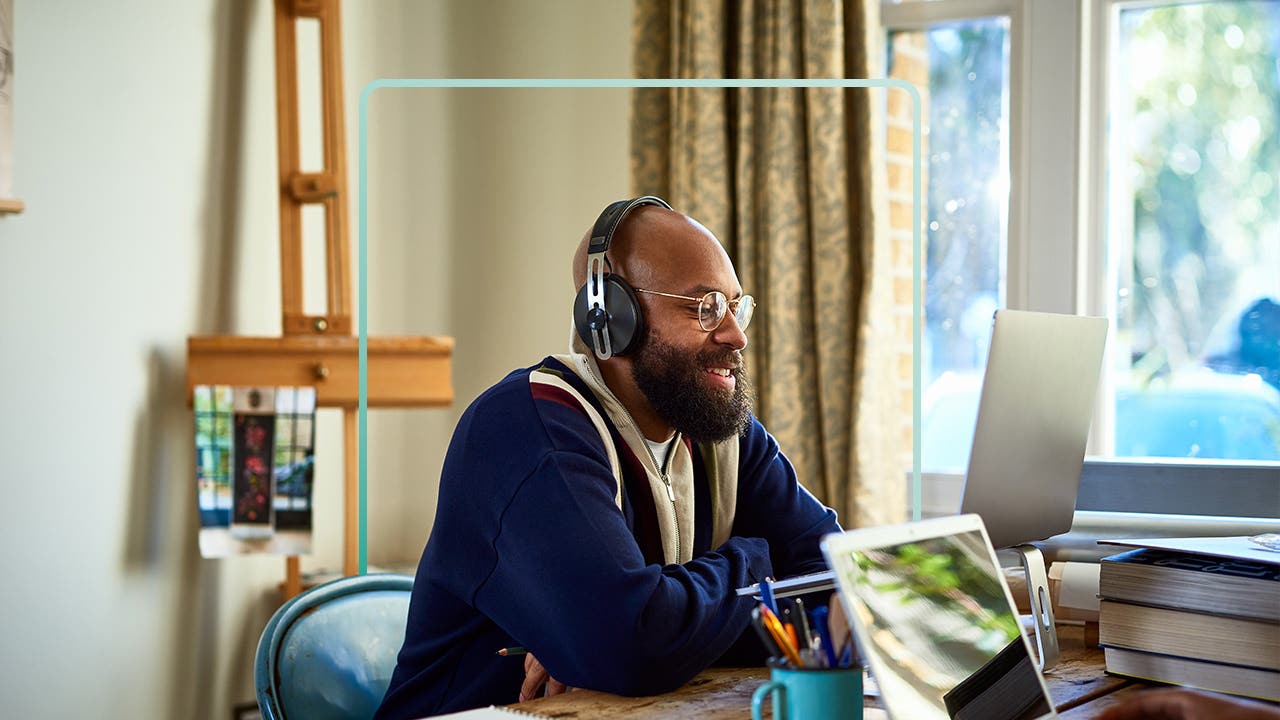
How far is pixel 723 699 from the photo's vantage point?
3.69 feet

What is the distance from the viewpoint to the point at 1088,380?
4.52ft

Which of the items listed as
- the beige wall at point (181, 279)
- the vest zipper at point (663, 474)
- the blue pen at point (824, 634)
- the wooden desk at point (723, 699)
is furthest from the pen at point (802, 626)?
the beige wall at point (181, 279)

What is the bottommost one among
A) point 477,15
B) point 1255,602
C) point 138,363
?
point 1255,602

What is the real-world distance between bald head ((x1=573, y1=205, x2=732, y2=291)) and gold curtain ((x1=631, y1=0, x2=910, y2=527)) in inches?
55.9

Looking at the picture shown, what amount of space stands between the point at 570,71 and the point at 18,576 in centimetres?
184

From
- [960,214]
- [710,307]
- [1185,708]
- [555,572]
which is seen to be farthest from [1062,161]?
[1185,708]

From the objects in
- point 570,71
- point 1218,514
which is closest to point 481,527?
point 1218,514

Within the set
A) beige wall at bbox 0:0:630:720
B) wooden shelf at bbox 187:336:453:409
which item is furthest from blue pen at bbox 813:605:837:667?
wooden shelf at bbox 187:336:453:409

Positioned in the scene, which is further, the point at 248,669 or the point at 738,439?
the point at 248,669

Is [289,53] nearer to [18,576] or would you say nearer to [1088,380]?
[18,576]

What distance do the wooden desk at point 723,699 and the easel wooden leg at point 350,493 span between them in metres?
1.45

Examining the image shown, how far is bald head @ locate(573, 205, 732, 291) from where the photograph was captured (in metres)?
1.51

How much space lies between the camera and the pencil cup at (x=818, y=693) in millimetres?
835

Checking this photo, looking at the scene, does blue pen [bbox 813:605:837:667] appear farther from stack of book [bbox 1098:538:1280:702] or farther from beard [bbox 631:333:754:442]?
beard [bbox 631:333:754:442]
